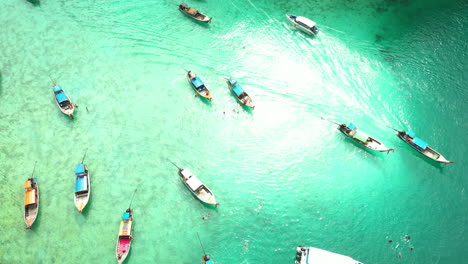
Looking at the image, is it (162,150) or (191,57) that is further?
(191,57)

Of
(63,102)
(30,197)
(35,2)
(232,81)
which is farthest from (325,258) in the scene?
(35,2)

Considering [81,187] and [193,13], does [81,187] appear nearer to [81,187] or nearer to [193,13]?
[81,187]

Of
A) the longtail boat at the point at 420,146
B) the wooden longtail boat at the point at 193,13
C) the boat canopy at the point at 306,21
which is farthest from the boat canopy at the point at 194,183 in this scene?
the boat canopy at the point at 306,21

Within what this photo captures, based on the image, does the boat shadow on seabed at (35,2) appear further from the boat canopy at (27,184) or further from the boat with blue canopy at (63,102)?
the boat canopy at (27,184)

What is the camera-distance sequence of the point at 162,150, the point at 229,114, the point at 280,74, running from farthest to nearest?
the point at 280,74
the point at 229,114
the point at 162,150

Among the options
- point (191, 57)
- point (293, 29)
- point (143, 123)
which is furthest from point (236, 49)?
point (143, 123)

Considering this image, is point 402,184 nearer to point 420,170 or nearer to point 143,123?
point 420,170
